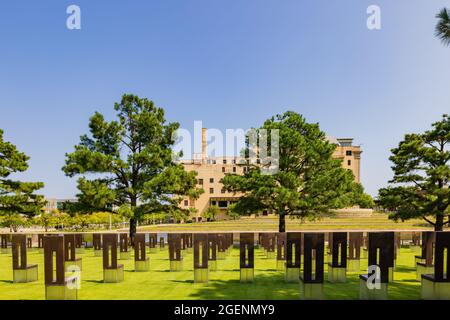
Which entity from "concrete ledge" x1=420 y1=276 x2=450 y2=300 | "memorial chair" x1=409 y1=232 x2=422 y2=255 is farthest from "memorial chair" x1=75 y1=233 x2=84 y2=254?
"memorial chair" x1=409 y1=232 x2=422 y2=255

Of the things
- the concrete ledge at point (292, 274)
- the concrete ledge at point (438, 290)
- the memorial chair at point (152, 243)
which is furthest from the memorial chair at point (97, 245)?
the concrete ledge at point (438, 290)

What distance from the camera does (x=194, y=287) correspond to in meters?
10.9

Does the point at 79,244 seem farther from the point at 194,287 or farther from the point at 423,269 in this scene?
the point at 423,269

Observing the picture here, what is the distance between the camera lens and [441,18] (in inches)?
496

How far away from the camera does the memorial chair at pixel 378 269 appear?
902 cm

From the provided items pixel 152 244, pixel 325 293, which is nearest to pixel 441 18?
pixel 325 293

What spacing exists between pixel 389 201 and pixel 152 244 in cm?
1789

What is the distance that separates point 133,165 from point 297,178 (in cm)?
1271

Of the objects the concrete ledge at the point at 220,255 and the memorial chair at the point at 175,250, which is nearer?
the memorial chair at the point at 175,250

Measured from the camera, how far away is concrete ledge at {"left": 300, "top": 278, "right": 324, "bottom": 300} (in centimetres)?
923

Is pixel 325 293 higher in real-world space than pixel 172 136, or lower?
lower

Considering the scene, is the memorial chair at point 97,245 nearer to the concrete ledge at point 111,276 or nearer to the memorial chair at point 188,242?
the memorial chair at point 188,242

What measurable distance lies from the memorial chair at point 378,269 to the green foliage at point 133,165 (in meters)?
15.7
